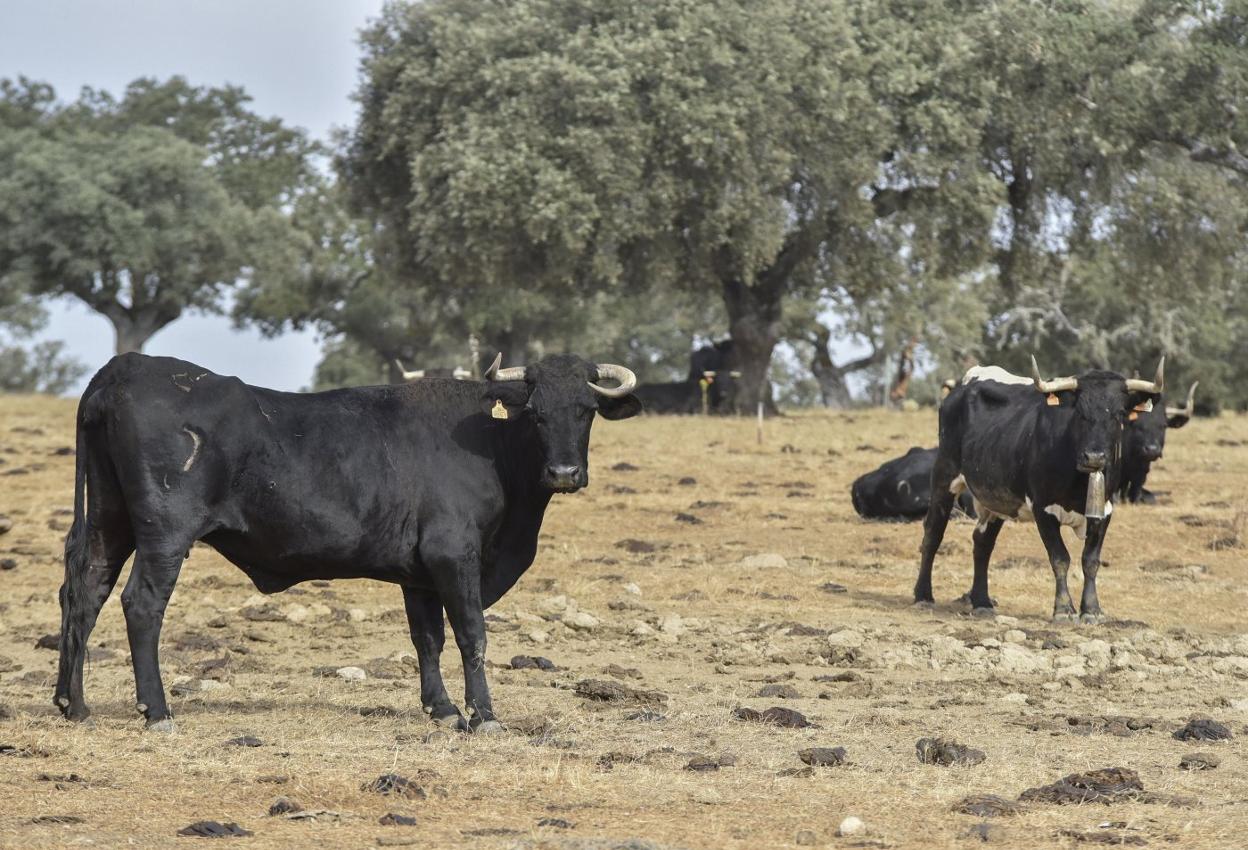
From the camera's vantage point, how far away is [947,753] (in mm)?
8695

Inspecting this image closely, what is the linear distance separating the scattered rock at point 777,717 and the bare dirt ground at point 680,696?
0.39ft

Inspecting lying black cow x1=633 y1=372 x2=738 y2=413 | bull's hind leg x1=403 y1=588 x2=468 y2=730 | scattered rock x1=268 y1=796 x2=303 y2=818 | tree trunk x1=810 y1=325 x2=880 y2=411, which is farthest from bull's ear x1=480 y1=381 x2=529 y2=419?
tree trunk x1=810 y1=325 x2=880 y2=411

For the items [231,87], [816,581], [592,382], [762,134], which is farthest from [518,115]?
[231,87]

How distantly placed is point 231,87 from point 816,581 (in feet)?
185

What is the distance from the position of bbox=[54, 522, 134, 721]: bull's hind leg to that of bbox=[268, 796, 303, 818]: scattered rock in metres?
2.65

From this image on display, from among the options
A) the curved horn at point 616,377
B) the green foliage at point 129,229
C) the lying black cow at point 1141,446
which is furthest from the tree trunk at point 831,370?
the curved horn at point 616,377

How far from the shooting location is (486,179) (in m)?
32.2

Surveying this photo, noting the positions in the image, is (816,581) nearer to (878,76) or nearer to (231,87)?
(878,76)

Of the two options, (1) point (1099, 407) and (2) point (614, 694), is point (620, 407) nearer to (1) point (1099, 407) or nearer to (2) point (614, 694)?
(2) point (614, 694)

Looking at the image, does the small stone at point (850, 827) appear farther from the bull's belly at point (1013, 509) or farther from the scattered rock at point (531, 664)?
the bull's belly at point (1013, 509)

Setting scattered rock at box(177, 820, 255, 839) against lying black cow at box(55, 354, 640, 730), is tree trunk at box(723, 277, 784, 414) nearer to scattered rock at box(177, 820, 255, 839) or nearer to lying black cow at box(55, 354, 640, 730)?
lying black cow at box(55, 354, 640, 730)

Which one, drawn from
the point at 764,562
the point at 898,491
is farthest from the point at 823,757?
the point at 898,491

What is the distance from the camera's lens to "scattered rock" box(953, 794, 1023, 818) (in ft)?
24.5

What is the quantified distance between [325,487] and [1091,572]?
24.1 feet
